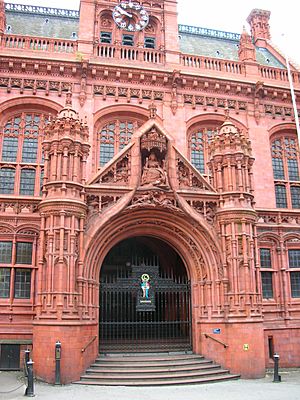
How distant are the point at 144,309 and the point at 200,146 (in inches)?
438

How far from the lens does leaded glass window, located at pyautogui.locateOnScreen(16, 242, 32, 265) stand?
21.0 meters

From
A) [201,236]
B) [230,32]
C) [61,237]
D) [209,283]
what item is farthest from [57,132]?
[230,32]

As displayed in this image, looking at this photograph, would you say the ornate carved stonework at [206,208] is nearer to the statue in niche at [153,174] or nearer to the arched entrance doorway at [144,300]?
the statue in niche at [153,174]

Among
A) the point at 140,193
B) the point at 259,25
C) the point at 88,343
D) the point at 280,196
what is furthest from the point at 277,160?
the point at 88,343

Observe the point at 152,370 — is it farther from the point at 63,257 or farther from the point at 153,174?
the point at 153,174

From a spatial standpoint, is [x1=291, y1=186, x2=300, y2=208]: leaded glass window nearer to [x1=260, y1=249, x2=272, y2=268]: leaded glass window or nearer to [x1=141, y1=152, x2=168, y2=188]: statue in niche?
[x1=260, y1=249, x2=272, y2=268]: leaded glass window

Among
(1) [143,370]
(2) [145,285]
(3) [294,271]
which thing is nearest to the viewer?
(1) [143,370]

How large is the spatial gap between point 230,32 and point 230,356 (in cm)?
2661

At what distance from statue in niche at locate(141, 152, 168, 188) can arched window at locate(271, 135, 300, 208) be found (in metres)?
9.53

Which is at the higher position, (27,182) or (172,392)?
(27,182)

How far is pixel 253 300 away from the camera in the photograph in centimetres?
1855

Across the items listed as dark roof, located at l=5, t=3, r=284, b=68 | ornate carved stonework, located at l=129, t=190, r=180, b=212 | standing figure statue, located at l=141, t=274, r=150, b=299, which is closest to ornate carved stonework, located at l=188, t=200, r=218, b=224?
ornate carved stonework, located at l=129, t=190, r=180, b=212

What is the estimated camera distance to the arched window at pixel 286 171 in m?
26.5

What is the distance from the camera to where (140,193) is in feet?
63.6
